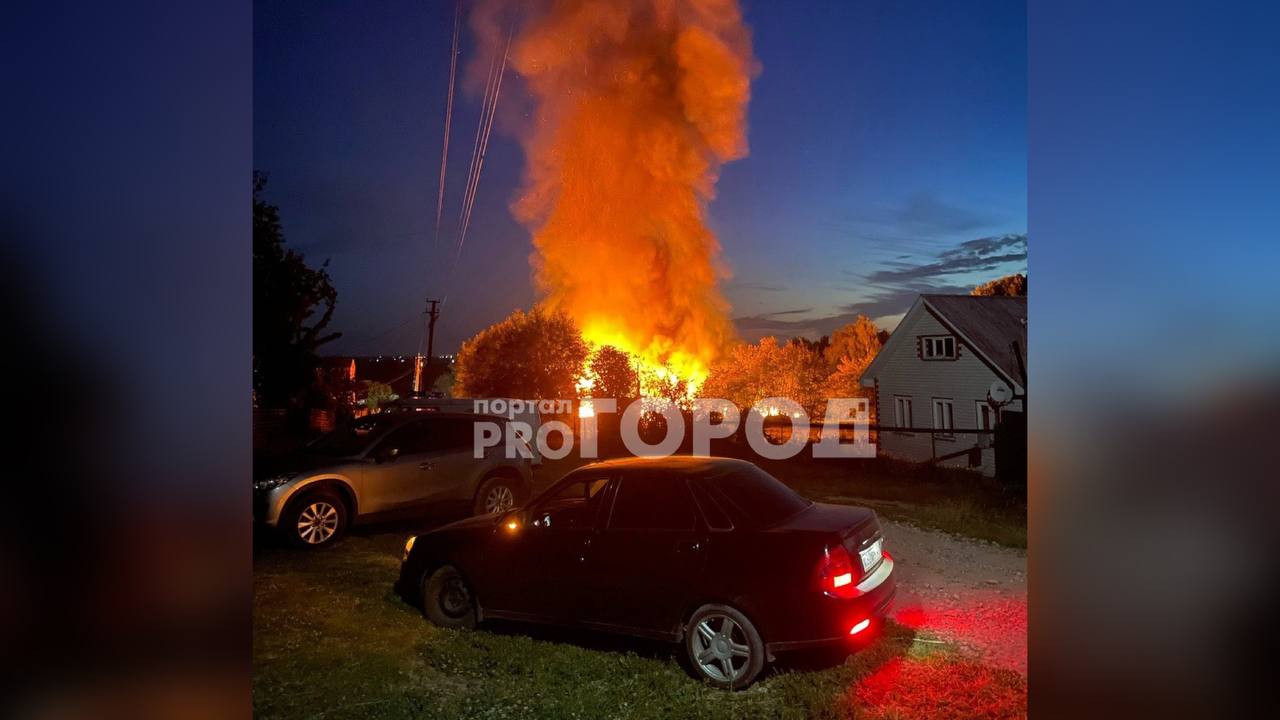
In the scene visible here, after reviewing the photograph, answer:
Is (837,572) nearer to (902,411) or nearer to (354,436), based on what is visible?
(354,436)

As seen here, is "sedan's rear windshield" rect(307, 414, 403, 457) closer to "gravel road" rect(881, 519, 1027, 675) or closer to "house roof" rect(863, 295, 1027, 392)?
"gravel road" rect(881, 519, 1027, 675)

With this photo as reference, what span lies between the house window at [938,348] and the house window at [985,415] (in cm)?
77

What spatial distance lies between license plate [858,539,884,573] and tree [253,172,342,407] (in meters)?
6.14

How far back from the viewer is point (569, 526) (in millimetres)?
5289

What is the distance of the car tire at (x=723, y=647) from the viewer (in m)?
4.48

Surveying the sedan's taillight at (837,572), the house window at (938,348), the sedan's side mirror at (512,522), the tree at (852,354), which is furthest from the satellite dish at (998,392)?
the sedan's side mirror at (512,522)

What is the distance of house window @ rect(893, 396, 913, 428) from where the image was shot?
402 inches

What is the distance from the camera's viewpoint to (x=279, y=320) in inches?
386

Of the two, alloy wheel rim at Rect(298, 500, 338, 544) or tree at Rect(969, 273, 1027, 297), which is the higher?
tree at Rect(969, 273, 1027, 297)

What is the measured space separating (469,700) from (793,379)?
493 cm

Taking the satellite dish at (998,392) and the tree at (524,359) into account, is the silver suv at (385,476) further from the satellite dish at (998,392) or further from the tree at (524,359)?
the satellite dish at (998,392)

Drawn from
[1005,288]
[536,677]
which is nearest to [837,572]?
[536,677]

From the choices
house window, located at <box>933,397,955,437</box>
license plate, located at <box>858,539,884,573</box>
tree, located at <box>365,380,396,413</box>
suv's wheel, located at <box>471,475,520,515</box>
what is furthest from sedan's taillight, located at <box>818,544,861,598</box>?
house window, located at <box>933,397,955,437</box>
